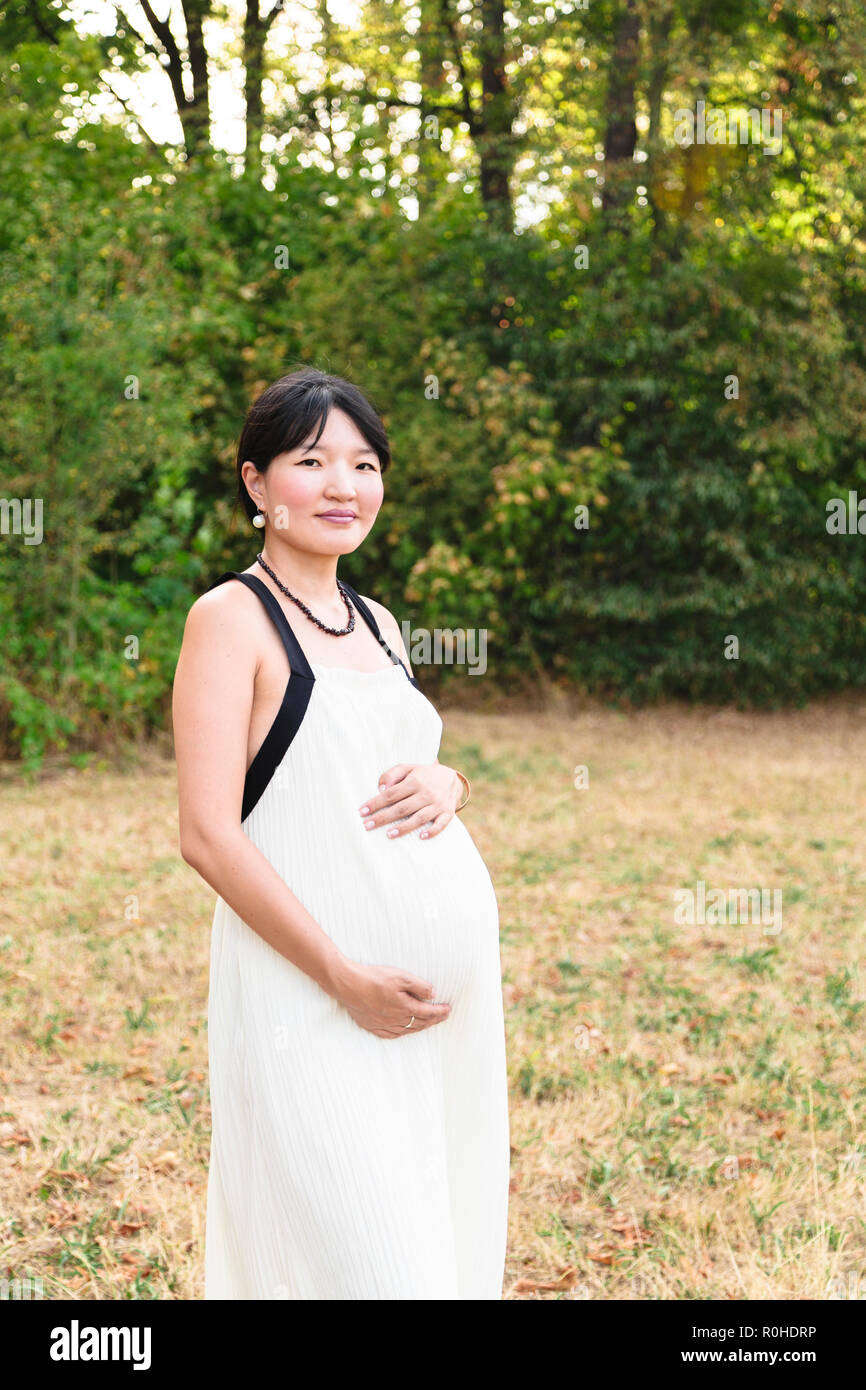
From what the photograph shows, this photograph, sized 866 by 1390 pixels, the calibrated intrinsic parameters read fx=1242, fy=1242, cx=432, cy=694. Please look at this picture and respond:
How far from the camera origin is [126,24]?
15.5 m

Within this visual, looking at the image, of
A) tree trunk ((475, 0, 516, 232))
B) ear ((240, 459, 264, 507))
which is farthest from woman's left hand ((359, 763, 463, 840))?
tree trunk ((475, 0, 516, 232))

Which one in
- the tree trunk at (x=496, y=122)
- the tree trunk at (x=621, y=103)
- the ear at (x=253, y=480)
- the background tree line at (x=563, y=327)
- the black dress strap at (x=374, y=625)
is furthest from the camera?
the tree trunk at (x=496, y=122)

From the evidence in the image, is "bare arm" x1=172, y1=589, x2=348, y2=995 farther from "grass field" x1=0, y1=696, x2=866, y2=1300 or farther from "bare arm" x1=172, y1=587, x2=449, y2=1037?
"grass field" x1=0, y1=696, x2=866, y2=1300

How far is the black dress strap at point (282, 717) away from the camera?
1835mm

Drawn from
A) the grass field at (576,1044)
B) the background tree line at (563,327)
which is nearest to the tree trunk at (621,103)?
the background tree line at (563,327)

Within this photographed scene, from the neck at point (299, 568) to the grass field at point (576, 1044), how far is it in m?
2.01

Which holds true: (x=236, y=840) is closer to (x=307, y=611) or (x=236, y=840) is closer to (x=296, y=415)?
(x=307, y=611)

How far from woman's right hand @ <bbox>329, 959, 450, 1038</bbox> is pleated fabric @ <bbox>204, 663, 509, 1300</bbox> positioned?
0.11 feet

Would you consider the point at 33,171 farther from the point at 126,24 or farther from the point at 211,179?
the point at 126,24

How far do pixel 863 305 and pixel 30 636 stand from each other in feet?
28.8

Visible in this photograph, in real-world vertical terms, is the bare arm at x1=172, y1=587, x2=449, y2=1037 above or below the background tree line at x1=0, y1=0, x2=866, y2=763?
below

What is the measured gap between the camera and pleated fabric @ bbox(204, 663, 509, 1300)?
176 centimetres

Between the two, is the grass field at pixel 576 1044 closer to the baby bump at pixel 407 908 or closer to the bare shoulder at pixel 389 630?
the baby bump at pixel 407 908

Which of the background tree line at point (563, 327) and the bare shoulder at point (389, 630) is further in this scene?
the background tree line at point (563, 327)
